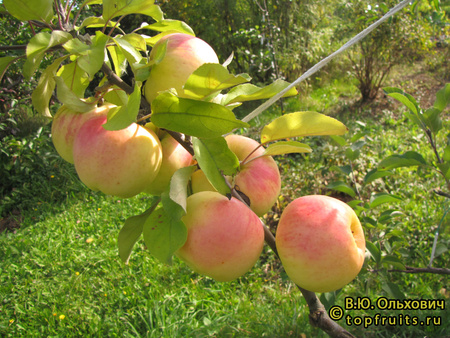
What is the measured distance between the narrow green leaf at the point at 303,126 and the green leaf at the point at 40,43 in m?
0.29

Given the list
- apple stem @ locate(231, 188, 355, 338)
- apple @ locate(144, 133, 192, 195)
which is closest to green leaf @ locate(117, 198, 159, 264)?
apple @ locate(144, 133, 192, 195)

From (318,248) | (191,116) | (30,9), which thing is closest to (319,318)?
(318,248)

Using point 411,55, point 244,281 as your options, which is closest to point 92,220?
point 244,281

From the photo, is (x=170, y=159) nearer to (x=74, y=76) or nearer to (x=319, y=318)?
(x=74, y=76)

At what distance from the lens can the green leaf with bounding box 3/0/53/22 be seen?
39 cm

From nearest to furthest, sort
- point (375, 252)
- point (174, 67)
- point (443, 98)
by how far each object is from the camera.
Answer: point (174, 67), point (443, 98), point (375, 252)

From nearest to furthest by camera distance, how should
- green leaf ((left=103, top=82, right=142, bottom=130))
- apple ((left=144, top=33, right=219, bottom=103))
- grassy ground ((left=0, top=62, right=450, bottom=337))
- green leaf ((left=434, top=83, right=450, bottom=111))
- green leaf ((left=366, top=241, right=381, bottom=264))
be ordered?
1. green leaf ((left=103, top=82, right=142, bottom=130))
2. apple ((left=144, top=33, right=219, bottom=103))
3. green leaf ((left=434, top=83, right=450, bottom=111))
4. green leaf ((left=366, top=241, right=381, bottom=264))
5. grassy ground ((left=0, top=62, right=450, bottom=337))

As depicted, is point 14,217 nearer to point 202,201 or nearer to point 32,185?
point 32,185

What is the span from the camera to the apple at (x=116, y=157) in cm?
40

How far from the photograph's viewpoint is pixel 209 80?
378 mm

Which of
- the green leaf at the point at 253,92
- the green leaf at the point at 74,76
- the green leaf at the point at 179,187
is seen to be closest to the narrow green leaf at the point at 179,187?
the green leaf at the point at 179,187

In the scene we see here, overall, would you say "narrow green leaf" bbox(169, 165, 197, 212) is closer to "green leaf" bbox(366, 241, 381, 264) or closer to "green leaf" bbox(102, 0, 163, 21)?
"green leaf" bbox(102, 0, 163, 21)

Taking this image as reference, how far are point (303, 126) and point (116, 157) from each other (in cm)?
26

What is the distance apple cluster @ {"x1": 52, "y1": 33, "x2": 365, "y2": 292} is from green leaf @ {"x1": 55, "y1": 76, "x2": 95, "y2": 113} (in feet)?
0.04
